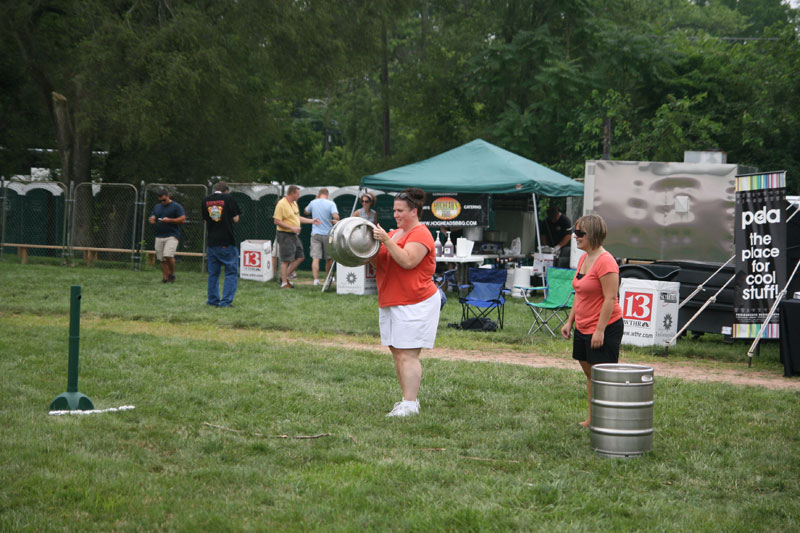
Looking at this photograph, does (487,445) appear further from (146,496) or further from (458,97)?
(458,97)

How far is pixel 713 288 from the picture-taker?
1177cm

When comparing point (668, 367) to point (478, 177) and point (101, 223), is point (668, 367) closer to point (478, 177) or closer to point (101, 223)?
point (478, 177)

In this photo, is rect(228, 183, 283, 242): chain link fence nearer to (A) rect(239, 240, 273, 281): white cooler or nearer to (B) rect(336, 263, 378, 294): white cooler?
(A) rect(239, 240, 273, 281): white cooler

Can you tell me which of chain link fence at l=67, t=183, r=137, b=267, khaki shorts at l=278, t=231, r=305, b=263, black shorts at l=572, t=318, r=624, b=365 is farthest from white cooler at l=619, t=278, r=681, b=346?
chain link fence at l=67, t=183, r=137, b=267

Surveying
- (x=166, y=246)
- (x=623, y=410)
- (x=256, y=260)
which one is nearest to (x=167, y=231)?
(x=166, y=246)

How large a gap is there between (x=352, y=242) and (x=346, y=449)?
1.45m

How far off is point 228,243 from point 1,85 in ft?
52.4

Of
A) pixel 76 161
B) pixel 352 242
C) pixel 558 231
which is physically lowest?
pixel 352 242

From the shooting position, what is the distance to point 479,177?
17.2 meters

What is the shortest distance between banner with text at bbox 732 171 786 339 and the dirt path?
593 mm

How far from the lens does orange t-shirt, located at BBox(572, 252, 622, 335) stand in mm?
6266

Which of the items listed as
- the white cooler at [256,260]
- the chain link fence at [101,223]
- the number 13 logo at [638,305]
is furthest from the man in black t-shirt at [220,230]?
the chain link fence at [101,223]

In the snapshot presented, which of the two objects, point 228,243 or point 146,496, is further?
point 228,243

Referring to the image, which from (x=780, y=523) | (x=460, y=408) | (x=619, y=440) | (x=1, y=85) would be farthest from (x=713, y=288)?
(x=1, y=85)
